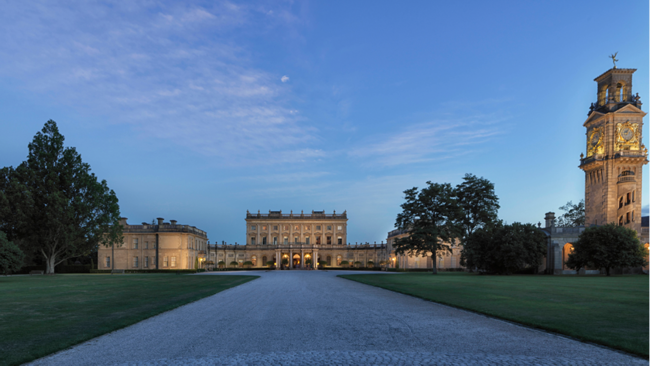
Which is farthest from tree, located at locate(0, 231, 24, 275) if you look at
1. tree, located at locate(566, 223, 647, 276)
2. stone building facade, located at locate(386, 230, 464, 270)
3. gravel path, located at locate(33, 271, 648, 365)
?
tree, located at locate(566, 223, 647, 276)

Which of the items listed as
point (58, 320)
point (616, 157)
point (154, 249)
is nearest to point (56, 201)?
point (154, 249)

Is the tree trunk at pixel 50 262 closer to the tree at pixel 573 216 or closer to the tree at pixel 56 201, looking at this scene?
the tree at pixel 56 201

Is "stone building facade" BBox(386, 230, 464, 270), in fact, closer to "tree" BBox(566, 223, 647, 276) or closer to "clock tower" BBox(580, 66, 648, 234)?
"tree" BBox(566, 223, 647, 276)

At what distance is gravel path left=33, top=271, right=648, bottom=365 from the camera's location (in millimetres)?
6977

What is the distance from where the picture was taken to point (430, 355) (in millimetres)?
7238

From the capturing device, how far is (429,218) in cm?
4984

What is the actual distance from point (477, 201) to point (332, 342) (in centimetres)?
5265

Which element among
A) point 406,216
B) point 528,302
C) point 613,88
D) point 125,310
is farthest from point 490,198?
point 125,310

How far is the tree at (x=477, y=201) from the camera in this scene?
183 ft

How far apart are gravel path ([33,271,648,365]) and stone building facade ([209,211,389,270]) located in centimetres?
7599

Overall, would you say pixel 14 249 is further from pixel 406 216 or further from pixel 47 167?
pixel 406 216

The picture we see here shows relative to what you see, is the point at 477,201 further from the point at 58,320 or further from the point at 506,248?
the point at 58,320

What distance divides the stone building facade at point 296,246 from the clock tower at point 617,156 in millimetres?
40687

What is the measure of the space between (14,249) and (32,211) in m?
8.68
